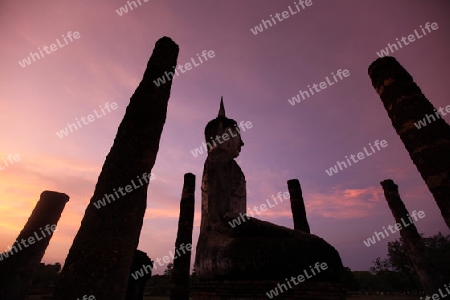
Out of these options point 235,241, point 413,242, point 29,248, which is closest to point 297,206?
point 413,242

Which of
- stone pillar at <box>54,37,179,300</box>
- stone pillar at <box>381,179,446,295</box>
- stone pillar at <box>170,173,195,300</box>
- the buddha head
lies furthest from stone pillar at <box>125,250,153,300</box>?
stone pillar at <box>381,179,446,295</box>

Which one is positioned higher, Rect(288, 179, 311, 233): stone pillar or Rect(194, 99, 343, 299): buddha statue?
Rect(288, 179, 311, 233): stone pillar

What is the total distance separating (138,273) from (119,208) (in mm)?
1519

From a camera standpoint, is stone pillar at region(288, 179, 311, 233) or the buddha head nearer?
the buddha head

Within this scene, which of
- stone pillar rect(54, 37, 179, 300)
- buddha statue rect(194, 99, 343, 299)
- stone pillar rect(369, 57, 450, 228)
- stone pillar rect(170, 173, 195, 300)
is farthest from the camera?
stone pillar rect(170, 173, 195, 300)

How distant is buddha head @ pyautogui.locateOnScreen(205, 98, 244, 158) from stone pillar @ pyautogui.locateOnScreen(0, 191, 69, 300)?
267 inches

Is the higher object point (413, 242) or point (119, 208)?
point (413, 242)

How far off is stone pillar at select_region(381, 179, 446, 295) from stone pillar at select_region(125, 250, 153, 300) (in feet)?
42.1

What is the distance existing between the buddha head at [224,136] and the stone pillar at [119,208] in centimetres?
161

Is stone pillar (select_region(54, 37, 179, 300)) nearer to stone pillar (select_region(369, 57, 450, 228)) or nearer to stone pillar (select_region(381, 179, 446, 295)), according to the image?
stone pillar (select_region(369, 57, 450, 228))

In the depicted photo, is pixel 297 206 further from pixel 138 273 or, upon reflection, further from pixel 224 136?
pixel 138 273

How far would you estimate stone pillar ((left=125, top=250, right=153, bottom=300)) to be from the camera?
377 centimetres

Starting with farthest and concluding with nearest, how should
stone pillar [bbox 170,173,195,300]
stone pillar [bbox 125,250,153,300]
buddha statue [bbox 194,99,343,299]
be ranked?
stone pillar [bbox 170,173,195,300], stone pillar [bbox 125,250,153,300], buddha statue [bbox 194,99,343,299]

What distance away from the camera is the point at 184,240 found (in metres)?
9.94
